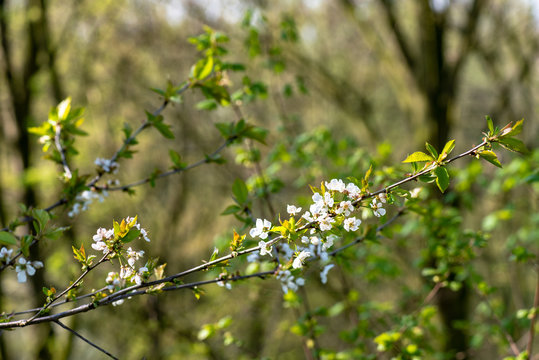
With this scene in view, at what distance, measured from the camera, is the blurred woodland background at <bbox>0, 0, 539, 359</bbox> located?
2.79m

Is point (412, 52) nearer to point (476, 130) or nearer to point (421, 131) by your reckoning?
point (421, 131)

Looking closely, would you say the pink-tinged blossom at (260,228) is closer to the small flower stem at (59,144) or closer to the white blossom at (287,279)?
the white blossom at (287,279)

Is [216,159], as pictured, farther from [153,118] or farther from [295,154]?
[295,154]

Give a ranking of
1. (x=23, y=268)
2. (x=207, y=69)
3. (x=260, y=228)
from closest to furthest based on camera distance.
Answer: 1. (x=260, y=228)
2. (x=23, y=268)
3. (x=207, y=69)

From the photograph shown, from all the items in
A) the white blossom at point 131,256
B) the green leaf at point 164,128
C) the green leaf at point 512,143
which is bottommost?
the green leaf at point 512,143

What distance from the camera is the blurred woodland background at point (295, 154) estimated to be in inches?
110

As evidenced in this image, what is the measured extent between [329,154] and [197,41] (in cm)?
155

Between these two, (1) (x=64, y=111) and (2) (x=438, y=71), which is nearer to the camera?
(1) (x=64, y=111)

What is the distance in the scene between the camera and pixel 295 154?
131 inches

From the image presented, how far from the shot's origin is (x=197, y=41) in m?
2.09

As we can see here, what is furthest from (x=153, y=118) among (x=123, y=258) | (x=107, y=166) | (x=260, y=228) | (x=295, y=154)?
(x=295, y=154)

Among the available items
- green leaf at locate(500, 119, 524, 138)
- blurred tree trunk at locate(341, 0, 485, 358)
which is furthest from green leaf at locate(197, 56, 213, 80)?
blurred tree trunk at locate(341, 0, 485, 358)

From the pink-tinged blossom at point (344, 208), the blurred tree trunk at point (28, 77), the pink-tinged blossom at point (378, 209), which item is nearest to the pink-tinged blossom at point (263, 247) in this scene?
the pink-tinged blossom at point (344, 208)

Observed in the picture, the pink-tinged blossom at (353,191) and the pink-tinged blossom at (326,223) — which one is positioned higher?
the pink-tinged blossom at (353,191)
